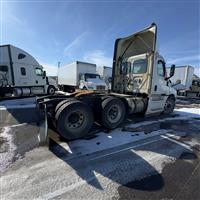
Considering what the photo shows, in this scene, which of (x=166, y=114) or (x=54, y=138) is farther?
(x=166, y=114)

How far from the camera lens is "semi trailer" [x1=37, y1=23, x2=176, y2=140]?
14.1 ft

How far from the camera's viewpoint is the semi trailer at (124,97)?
429 centimetres

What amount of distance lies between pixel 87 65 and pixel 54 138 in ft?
44.0

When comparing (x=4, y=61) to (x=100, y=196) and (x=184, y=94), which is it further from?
(x=184, y=94)

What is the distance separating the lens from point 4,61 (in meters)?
12.4

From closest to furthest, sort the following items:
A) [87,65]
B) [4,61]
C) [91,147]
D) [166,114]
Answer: [91,147] < [166,114] < [4,61] < [87,65]

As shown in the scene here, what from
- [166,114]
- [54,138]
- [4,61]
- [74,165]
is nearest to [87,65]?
[4,61]

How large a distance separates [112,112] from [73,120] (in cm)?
152

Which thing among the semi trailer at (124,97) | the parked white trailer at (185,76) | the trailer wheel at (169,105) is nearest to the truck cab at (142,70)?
the semi trailer at (124,97)

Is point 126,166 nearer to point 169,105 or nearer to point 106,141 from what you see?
point 106,141

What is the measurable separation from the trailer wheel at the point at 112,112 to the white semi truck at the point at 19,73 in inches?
426

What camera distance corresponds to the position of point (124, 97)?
19.0ft

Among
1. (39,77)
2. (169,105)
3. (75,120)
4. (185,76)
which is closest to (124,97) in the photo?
(75,120)

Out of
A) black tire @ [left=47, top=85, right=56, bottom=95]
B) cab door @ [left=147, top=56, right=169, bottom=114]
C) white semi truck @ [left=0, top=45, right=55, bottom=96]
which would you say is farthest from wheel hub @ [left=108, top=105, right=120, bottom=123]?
black tire @ [left=47, top=85, right=56, bottom=95]
